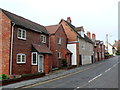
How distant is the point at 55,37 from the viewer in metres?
23.1

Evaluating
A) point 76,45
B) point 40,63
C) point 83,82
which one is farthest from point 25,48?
point 76,45

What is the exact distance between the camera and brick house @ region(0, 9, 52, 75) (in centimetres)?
1434

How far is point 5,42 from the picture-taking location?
14656 mm

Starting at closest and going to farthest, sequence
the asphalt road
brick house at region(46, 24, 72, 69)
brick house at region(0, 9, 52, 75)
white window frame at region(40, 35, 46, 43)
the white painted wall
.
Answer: the asphalt road < brick house at region(0, 9, 52, 75) < white window frame at region(40, 35, 46, 43) < brick house at region(46, 24, 72, 69) < the white painted wall

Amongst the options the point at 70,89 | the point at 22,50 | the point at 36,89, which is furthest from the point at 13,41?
the point at 70,89

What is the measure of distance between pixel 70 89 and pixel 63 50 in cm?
1600

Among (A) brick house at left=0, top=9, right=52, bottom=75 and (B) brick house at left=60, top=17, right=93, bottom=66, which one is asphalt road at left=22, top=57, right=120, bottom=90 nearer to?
(A) brick house at left=0, top=9, right=52, bottom=75

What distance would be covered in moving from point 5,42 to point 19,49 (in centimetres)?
185

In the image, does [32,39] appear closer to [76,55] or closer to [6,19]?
[6,19]

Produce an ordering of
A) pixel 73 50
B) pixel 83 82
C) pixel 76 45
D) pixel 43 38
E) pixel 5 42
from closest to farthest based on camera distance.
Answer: pixel 83 82, pixel 5 42, pixel 43 38, pixel 76 45, pixel 73 50

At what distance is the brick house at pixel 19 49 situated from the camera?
47.1ft

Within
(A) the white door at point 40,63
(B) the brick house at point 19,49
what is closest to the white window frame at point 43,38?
(B) the brick house at point 19,49

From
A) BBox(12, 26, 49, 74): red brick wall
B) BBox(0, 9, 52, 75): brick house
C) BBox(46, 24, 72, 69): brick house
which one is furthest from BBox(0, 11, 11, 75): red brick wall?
BBox(46, 24, 72, 69): brick house

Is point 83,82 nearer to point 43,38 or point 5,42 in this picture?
point 5,42
